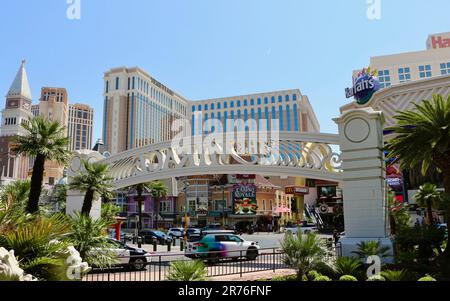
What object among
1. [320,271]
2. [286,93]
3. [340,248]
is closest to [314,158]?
A: [340,248]

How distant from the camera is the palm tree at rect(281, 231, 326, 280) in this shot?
11500 mm

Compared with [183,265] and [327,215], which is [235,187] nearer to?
[327,215]

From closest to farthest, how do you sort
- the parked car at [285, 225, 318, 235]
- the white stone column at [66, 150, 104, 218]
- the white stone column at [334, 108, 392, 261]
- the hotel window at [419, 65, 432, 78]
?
1. the parked car at [285, 225, 318, 235]
2. the white stone column at [334, 108, 392, 261]
3. the white stone column at [66, 150, 104, 218]
4. the hotel window at [419, 65, 432, 78]

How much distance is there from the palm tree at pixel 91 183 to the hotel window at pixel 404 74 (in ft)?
272

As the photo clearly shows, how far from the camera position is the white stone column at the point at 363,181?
14812 millimetres

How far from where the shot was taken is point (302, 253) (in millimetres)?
11469

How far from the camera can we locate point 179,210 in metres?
75.3

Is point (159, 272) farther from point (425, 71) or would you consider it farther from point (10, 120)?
point (10, 120)

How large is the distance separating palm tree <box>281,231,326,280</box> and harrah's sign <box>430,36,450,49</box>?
103 meters

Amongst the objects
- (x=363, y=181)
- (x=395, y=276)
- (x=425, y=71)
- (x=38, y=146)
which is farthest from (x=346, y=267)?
(x=425, y=71)

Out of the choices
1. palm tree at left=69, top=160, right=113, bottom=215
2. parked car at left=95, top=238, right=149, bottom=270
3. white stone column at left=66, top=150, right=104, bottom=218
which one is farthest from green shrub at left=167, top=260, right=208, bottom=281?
white stone column at left=66, top=150, right=104, bottom=218

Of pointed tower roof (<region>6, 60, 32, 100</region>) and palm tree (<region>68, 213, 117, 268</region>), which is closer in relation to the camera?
palm tree (<region>68, 213, 117, 268</region>)

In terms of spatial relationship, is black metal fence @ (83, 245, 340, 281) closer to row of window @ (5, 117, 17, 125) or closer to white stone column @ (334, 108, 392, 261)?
white stone column @ (334, 108, 392, 261)

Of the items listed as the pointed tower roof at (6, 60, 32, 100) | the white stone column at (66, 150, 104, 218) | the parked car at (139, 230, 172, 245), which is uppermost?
the pointed tower roof at (6, 60, 32, 100)
